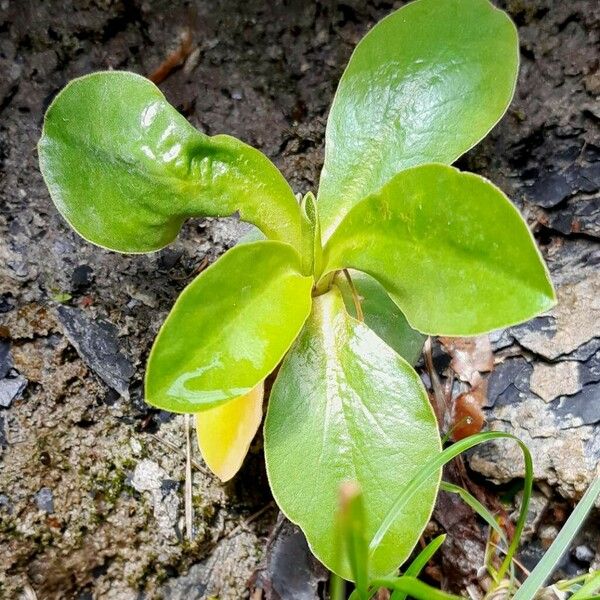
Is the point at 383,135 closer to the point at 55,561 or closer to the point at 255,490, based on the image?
the point at 255,490

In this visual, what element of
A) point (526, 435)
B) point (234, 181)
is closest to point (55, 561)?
point (234, 181)

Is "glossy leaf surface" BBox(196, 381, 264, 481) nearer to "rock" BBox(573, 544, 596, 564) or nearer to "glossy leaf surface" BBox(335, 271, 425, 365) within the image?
"glossy leaf surface" BBox(335, 271, 425, 365)

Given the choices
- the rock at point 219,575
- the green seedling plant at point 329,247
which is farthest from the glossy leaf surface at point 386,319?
the rock at point 219,575

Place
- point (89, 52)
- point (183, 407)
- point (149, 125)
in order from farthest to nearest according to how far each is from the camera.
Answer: point (89, 52)
point (149, 125)
point (183, 407)

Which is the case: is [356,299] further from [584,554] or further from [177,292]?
[584,554]

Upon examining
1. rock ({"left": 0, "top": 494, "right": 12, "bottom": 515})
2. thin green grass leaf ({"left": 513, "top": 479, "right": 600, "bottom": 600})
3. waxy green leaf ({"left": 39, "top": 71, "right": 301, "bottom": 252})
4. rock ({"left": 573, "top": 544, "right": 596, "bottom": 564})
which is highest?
waxy green leaf ({"left": 39, "top": 71, "right": 301, "bottom": 252})

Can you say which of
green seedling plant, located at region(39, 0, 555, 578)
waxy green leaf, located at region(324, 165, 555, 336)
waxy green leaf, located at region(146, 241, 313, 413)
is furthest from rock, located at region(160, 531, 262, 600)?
waxy green leaf, located at region(324, 165, 555, 336)

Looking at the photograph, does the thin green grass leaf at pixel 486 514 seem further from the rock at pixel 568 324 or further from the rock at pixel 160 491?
the rock at pixel 160 491

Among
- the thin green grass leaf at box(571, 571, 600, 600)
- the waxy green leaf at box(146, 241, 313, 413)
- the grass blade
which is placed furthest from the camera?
the thin green grass leaf at box(571, 571, 600, 600)
